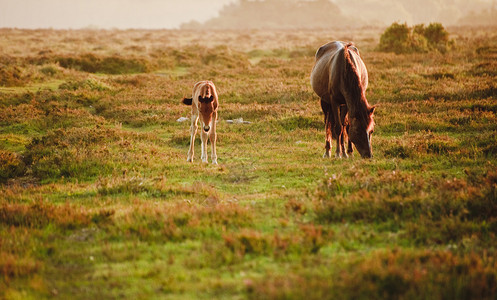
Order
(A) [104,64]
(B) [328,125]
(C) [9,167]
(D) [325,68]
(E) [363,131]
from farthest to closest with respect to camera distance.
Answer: (A) [104,64] < (B) [328,125] < (D) [325,68] < (C) [9,167] < (E) [363,131]

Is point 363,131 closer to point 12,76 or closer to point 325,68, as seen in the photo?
point 325,68

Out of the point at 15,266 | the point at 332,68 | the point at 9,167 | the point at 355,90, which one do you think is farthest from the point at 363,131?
the point at 9,167

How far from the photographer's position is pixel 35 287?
465 cm

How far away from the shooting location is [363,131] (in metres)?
9.94

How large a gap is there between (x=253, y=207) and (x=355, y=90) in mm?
4448

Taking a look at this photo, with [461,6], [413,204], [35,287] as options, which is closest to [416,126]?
[413,204]

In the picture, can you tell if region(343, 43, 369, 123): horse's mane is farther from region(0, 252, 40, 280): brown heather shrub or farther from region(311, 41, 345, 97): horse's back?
region(0, 252, 40, 280): brown heather shrub

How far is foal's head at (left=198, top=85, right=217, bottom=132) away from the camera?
35.6 ft

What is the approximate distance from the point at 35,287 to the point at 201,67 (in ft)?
92.9

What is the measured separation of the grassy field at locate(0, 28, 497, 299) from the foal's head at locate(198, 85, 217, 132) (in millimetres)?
1161

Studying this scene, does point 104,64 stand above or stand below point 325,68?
above

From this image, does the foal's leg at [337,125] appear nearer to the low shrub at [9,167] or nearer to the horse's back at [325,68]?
the horse's back at [325,68]

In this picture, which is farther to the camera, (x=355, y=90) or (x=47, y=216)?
(x=355, y=90)

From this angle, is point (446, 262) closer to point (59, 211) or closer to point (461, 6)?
point (59, 211)
